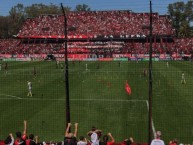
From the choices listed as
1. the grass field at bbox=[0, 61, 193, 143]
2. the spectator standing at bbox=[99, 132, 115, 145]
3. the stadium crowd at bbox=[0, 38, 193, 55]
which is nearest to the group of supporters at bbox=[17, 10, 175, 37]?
the stadium crowd at bbox=[0, 38, 193, 55]

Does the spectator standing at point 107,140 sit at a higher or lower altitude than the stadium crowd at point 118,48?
lower

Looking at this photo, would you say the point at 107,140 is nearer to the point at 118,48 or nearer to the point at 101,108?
the point at 101,108

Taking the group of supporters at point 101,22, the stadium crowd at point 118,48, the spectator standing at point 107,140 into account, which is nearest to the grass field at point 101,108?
the spectator standing at point 107,140

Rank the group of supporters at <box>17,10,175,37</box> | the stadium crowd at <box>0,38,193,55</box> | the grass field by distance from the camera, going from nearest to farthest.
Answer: the grass field → the stadium crowd at <box>0,38,193,55</box> → the group of supporters at <box>17,10,175,37</box>

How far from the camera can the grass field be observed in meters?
23.5

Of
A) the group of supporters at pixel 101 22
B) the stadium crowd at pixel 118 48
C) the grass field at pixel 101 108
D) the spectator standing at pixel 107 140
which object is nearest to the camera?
the spectator standing at pixel 107 140

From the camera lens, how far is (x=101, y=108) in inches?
1165

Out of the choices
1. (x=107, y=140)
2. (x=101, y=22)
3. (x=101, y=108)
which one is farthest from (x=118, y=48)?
(x=107, y=140)

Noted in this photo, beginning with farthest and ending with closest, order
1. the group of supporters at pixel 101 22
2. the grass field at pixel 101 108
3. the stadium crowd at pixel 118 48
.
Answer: the group of supporters at pixel 101 22 → the stadium crowd at pixel 118 48 → the grass field at pixel 101 108

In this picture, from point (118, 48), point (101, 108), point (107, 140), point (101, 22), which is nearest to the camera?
point (107, 140)

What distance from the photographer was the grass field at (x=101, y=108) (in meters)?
23.5

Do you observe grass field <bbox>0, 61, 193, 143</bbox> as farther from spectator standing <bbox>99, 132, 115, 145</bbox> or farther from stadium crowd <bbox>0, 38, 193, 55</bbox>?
stadium crowd <bbox>0, 38, 193, 55</bbox>

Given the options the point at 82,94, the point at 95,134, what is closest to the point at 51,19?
the point at 82,94

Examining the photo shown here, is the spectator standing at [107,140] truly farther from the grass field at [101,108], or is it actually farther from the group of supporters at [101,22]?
the group of supporters at [101,22]
